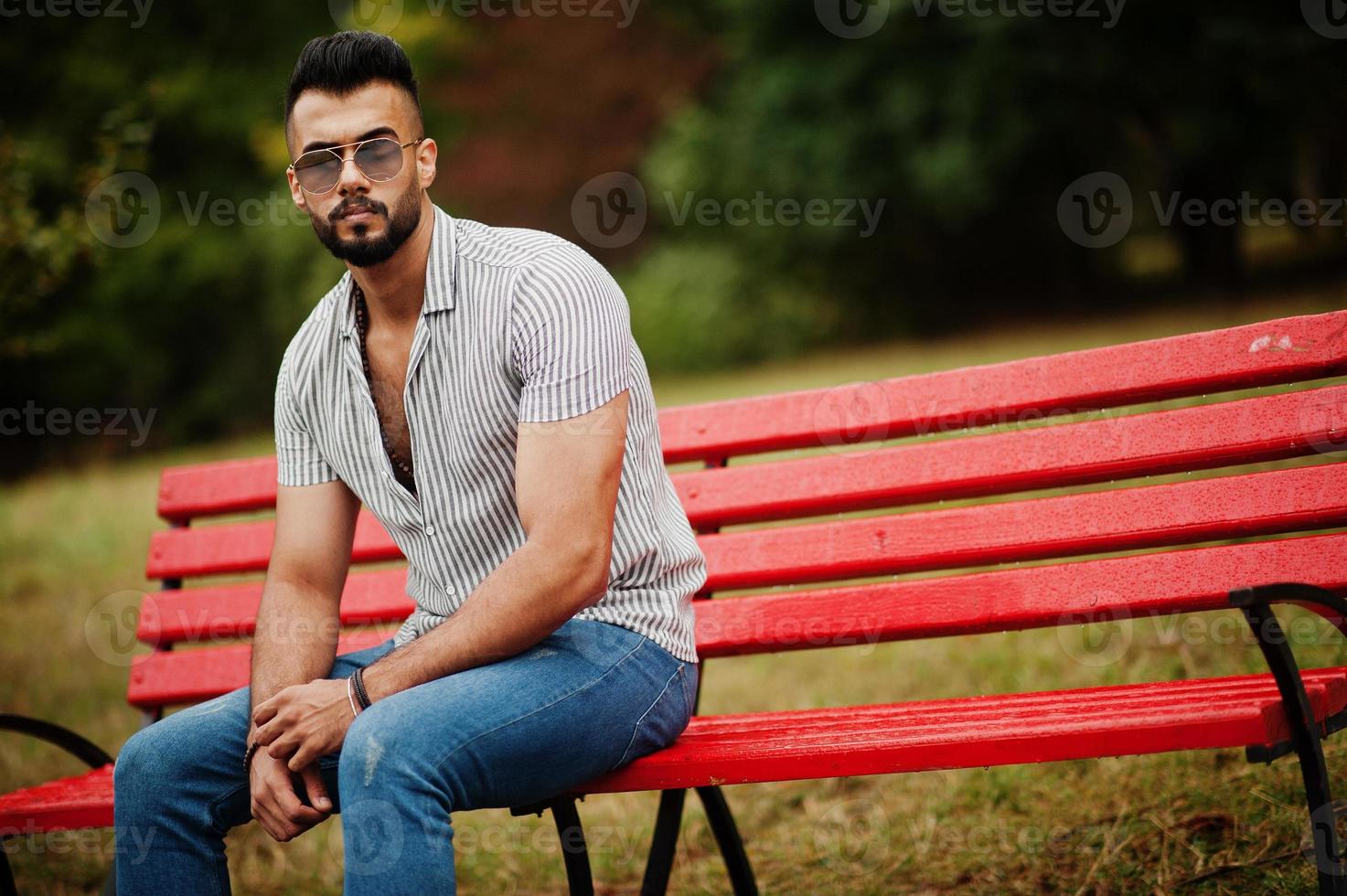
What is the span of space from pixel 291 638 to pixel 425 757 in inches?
25.7

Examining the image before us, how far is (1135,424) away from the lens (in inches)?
109

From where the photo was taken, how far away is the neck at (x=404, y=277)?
2643 mm

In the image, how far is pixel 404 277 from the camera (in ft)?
8.70

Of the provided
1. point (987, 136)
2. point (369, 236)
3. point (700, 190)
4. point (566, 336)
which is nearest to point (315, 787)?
point (566, 336)

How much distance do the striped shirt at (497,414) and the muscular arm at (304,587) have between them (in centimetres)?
11

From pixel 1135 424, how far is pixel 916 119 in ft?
50.6

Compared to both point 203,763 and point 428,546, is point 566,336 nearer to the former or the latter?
point 428,546

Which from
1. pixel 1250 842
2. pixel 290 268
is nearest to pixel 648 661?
pixel 1250 842

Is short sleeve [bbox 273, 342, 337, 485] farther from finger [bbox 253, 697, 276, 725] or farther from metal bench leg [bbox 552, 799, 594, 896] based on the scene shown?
metal bench leg [bbox 552, 799, 594, 896]

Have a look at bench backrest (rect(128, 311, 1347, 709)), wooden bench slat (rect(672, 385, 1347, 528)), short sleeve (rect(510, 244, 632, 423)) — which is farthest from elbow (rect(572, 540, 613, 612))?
wooden bench slat (rect(672, 385, 1347, 528))

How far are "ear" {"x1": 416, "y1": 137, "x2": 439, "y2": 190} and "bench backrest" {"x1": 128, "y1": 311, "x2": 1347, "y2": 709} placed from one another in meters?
0.86

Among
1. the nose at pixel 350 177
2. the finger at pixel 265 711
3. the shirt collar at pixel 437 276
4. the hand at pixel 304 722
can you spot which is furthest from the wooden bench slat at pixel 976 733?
the nose at pixel 350 177

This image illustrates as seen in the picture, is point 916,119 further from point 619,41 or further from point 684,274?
point 619,41

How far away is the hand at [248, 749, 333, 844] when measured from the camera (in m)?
2.28
